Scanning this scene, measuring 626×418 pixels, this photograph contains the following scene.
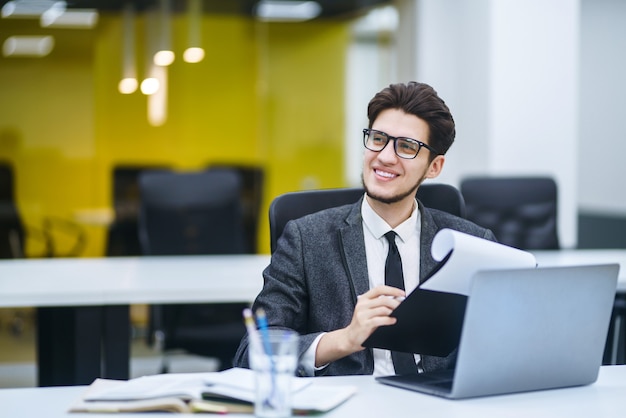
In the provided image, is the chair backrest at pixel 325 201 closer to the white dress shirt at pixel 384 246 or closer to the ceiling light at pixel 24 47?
the white dress shirt at pixel 384 246

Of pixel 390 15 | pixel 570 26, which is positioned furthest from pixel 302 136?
pixel 570 26

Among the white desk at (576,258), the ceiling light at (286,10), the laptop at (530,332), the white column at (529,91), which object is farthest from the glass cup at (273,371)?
the ceiling light at (286,10)

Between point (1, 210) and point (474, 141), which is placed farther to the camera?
point (1, 210)

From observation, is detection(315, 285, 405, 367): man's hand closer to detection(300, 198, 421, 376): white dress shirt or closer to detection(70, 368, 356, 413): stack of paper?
detection(70, 368, 356, 413): stack of paper

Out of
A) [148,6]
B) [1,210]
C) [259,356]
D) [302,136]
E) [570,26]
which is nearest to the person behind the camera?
[259,356]

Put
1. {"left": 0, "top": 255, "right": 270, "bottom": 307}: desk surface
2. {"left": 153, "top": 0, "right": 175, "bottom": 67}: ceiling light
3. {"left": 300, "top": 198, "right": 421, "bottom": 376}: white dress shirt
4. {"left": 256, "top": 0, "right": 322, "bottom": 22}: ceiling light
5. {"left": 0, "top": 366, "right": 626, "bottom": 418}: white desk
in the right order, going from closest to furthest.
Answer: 1. {"left": 0, "top": 366, "right": 626, "bottom": 418}: white desk
2. {"left": 300, "top": 198, "right": 421, "bottom": 376}: white dress shirt
3. {"left": 0, "top": 255, "right": 270, "bottom": 307}: desk surface
4. {"left": 153, "top": 0, "right": 175, "bottom": 67}: ceiling light
5. {"left": 256, "top": 0, "right": 322, "bottom": 22}: ceiling light

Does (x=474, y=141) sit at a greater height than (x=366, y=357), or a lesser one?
greater

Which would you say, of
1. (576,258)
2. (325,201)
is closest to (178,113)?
(576,258)

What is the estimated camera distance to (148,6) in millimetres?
6980

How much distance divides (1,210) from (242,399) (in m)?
5.32

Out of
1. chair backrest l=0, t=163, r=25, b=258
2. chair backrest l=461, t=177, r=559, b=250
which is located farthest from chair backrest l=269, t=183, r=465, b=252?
chair backrest l=0, t=163, r=25, b=258

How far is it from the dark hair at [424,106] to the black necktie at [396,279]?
23cm

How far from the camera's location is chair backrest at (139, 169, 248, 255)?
4.27m

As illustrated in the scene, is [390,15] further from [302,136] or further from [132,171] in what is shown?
[132,171]
